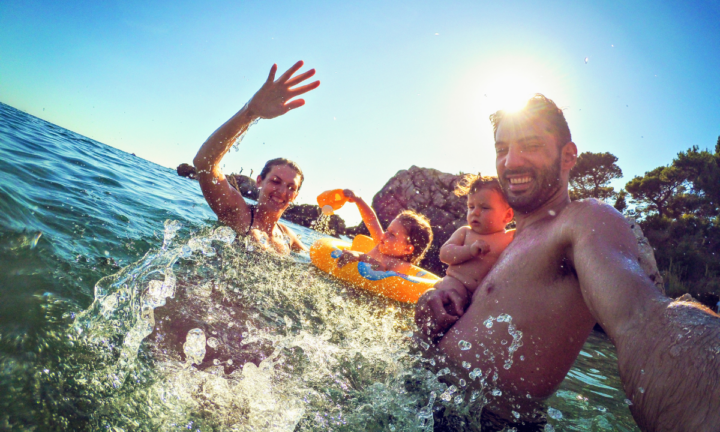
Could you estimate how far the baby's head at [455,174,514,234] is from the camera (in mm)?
3600

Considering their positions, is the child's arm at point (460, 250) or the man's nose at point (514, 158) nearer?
the man's nose at point (514, 158)

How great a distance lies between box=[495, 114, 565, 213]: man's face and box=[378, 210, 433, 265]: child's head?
3.14 metres

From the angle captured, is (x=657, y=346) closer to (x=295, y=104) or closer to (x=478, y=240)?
(x=478, y=240)

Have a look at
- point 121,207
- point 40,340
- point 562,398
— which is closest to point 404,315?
point 562,398

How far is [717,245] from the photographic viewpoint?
1512 cm

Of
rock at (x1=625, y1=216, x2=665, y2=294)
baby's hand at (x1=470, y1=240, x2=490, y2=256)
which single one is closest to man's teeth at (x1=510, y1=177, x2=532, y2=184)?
rock at (x1=625, y1=216, x2=665, y2=294)

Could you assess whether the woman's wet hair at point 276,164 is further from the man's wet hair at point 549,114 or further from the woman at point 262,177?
the man's wet hair at point 549,114

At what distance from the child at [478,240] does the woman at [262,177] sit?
2.03m

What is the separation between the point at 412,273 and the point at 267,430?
13.5ft

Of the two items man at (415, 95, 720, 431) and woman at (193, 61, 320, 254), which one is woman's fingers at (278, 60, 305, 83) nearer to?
woman at (193, 61, 320, 254)

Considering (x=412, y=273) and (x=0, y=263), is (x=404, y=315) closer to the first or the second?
(x=412, y=273)

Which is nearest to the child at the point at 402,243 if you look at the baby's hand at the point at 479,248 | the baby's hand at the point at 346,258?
the baby's hand at the point at 346,258

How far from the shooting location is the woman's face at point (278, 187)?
5.09 meters

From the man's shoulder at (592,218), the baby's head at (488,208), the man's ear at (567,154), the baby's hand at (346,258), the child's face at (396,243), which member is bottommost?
the baby's hand at (346,258)
